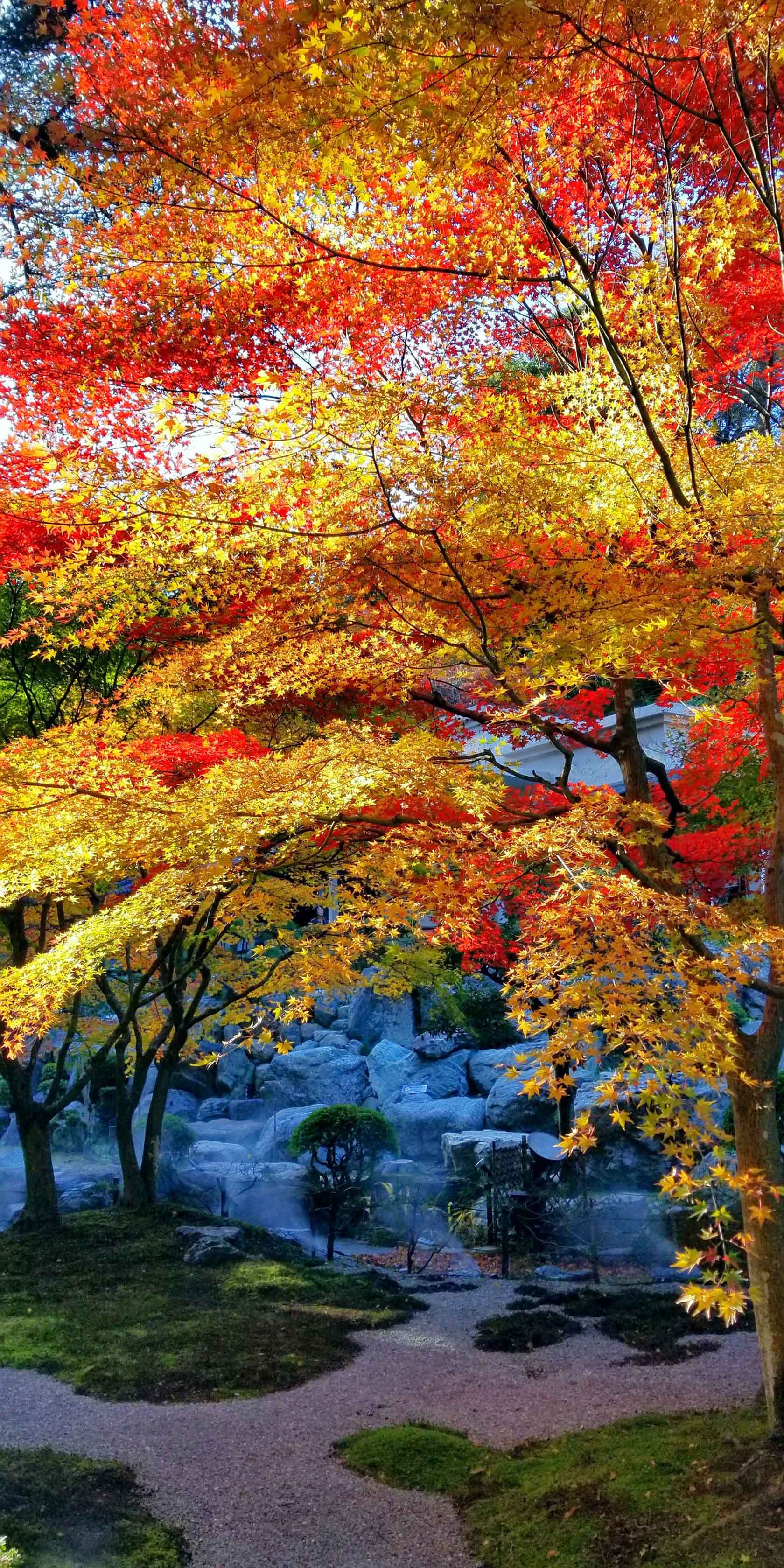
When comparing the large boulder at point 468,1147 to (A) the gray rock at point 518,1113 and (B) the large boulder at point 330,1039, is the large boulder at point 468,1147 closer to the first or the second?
(A) the gray rock at point 518,1113

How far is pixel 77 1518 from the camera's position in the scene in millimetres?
5414

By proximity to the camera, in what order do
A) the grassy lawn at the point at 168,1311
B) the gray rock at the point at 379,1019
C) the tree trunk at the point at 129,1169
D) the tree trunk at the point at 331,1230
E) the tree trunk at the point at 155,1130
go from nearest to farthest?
the grassy lawn at the point at 168,1311 < the tree trunk at the point at 331,1230 < the tree trunk at the point at 155,1130 < the tree trunk at the point at 129,1169 < the gray rock at the point at 379,1019

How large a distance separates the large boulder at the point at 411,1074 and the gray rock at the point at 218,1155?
245cm

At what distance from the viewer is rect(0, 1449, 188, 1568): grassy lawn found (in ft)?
16.1

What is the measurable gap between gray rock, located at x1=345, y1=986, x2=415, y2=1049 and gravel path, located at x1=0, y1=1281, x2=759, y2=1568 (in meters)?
8.88

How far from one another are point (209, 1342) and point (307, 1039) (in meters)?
10.0

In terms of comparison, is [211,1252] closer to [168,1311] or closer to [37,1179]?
[168,1311]

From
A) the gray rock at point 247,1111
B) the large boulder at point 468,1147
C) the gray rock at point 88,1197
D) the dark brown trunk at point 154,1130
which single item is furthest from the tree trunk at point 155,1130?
the large boulder at point 468,1147

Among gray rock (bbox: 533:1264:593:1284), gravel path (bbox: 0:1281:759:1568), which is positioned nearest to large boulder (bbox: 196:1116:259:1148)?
gray rock (bbox: 533:1264:593:1284)

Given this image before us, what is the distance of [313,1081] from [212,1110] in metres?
1.99

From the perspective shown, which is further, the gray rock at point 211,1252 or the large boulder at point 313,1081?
the large boulder at point 313,1081

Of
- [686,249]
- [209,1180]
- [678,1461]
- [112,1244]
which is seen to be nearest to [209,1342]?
[112,1244]

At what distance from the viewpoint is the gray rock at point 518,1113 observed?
1545 cm

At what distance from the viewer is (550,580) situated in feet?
21.1
